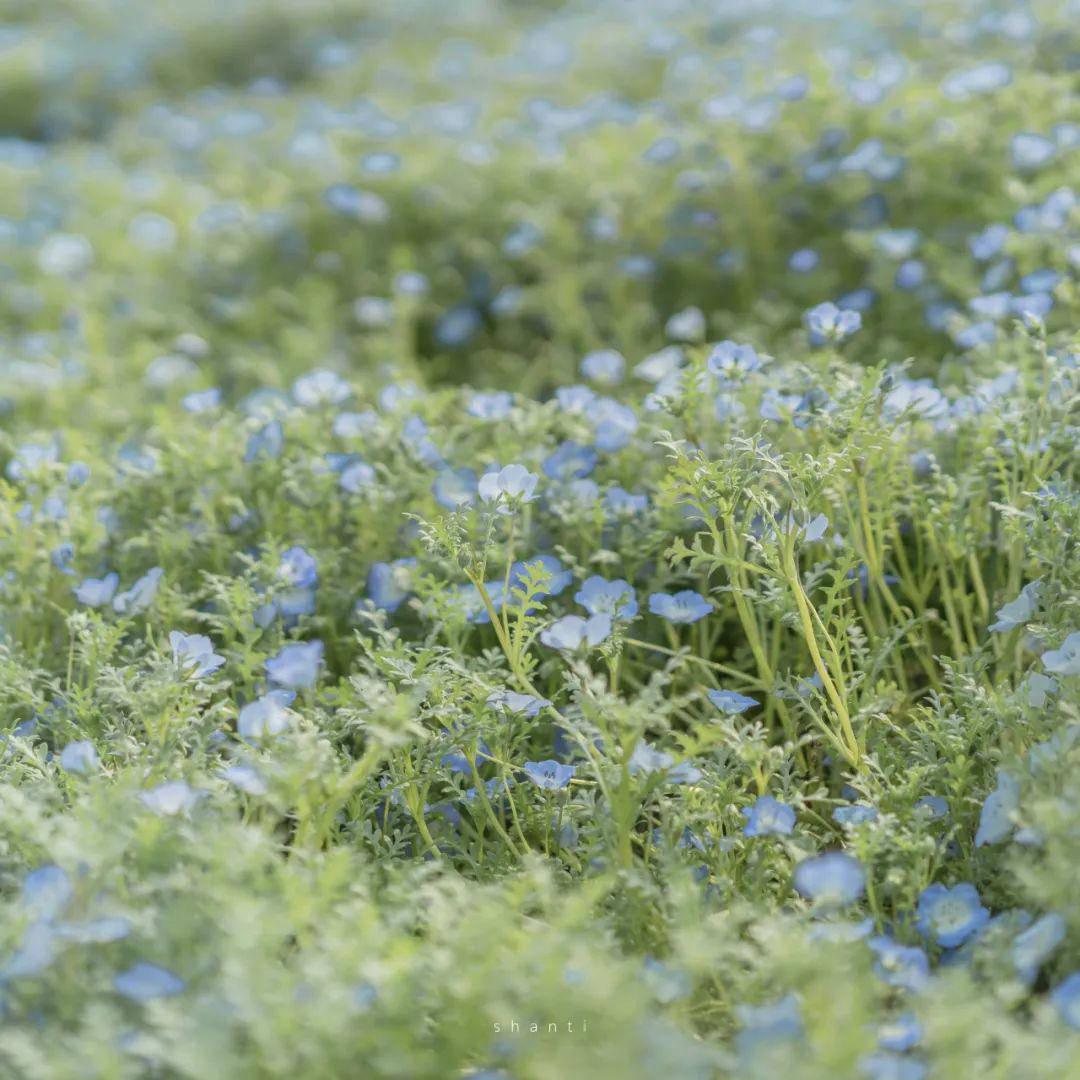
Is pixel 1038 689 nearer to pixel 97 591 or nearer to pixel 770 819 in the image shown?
pixel 770 819

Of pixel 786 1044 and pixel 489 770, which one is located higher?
pixel 786 1044

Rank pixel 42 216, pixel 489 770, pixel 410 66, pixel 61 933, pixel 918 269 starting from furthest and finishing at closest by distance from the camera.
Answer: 1. pixel 410 66
2. pixel 42 216
3. pixel 918 269
4. pixel 489 770
5. pixel 61 933

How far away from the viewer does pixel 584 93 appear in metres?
4.86

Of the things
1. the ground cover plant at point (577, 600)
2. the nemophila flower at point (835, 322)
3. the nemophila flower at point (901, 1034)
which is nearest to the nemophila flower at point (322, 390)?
the ground cover plant at point (577, 600)

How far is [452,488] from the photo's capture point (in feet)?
7.20

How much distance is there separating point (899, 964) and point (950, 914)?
0.14m

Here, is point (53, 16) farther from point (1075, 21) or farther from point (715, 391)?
point (715, 391)

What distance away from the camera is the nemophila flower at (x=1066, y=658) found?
1.55 meters

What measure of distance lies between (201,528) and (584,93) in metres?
3.21

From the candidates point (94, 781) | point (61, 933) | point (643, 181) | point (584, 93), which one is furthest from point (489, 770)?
point (584, 93)

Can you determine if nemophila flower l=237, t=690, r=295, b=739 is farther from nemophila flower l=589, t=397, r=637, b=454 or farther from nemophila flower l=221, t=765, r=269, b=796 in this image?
nemophila flower l=589, t=397, r=637, b=454

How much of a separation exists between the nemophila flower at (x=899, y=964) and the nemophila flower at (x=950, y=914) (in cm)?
5

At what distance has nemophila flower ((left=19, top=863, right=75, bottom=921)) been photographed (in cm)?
133

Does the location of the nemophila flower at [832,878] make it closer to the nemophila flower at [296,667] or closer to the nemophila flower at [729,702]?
the nemophila flower at [729,702]
